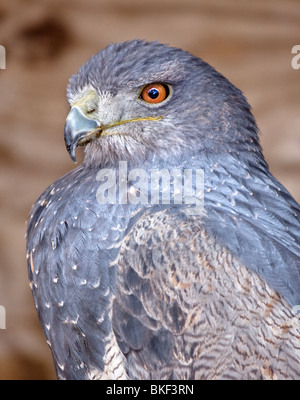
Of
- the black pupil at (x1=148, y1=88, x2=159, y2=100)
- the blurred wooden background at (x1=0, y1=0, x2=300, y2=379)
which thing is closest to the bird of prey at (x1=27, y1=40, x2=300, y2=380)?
the black pupil at (x1=148, y1=88, x2=159, y2=100)

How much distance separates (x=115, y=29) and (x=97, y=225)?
2.23m

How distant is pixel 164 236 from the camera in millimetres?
2459

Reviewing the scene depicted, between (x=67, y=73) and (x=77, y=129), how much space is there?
1.89 meters

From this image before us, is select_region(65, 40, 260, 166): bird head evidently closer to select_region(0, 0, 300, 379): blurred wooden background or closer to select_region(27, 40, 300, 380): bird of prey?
select_region(27, 40, 300, 380): bird of prey

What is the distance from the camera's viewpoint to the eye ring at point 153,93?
2861 millimetres

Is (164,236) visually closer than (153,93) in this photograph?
Yes

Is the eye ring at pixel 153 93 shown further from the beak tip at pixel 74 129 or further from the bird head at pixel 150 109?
the beak tip at pixel 74 129

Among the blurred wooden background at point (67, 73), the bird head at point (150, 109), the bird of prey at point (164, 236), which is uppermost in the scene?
the blurred wooden background at point (67, 73)

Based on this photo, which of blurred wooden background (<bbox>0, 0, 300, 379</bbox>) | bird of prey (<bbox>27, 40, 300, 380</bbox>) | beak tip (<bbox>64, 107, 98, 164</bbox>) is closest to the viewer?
bird of prey (<bbox>27, 40, 300, 380</bbox>)

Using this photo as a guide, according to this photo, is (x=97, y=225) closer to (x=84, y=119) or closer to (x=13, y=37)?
(x=84, y=119)

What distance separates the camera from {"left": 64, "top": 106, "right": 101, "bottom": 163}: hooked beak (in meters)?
2.78

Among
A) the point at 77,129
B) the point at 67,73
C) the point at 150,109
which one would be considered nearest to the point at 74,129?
the point at 77,129

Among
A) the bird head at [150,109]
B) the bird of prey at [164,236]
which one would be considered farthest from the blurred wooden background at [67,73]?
the bird head at [150,109]

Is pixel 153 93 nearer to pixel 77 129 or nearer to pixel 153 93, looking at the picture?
pixel 153 93
